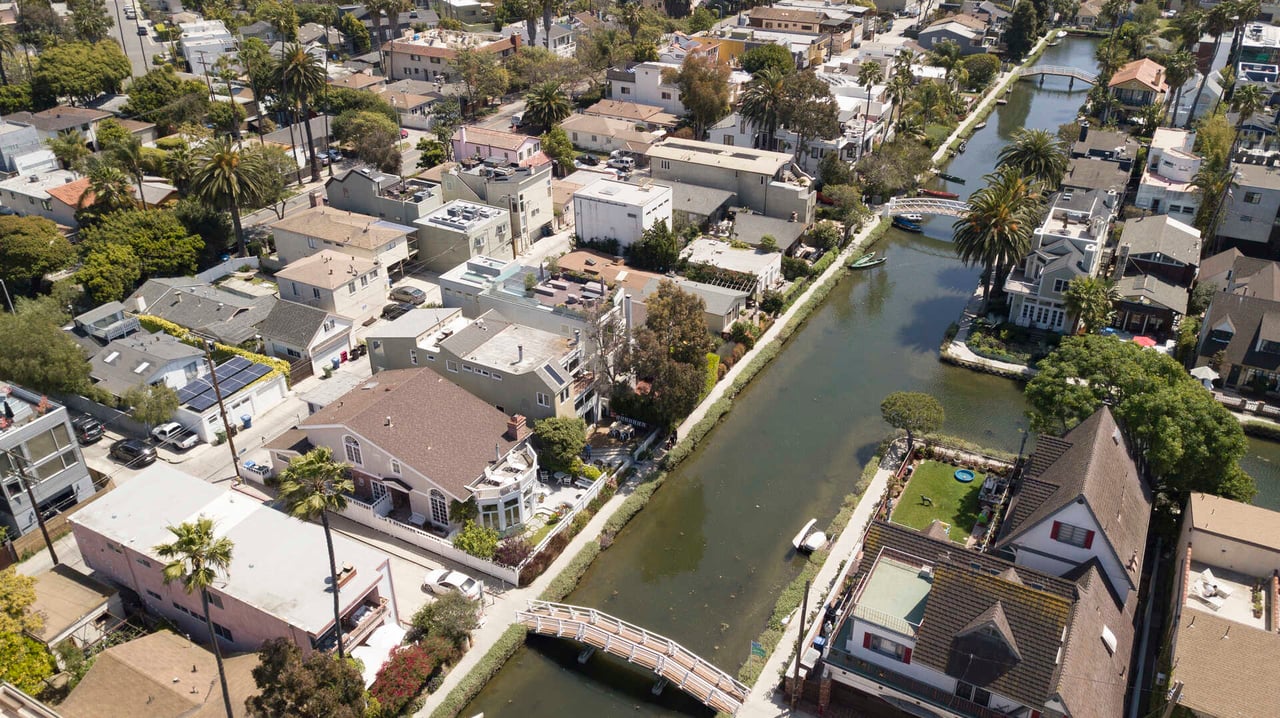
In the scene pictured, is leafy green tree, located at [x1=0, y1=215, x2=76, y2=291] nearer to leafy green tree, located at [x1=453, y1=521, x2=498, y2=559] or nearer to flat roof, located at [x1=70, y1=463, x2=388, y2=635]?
flat roof, located at [x1=70, y1=463, x2=388, y2=635]

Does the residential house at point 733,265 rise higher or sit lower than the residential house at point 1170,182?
lower

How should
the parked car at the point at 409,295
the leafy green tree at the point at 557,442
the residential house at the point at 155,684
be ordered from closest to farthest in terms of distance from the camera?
the residential house at the point at 155,684 < the leafy green tree at the point at 557,442 < the parked car at the point at 409,295

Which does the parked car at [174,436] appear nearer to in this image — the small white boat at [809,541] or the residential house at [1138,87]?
the small white boat at [809,541]

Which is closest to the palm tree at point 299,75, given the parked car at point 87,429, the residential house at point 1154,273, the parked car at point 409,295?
the parked car at point 409,295

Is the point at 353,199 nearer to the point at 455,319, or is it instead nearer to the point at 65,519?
the point at 455,319

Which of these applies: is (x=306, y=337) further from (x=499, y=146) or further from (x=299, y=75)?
(x=299, y=75)

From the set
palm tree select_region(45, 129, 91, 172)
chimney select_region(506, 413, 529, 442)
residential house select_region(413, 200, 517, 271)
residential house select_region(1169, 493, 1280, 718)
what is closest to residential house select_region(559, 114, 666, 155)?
residential house select_region(413, 200, 517, 271)

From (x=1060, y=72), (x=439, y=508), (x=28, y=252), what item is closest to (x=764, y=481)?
(x=439, y=508)
